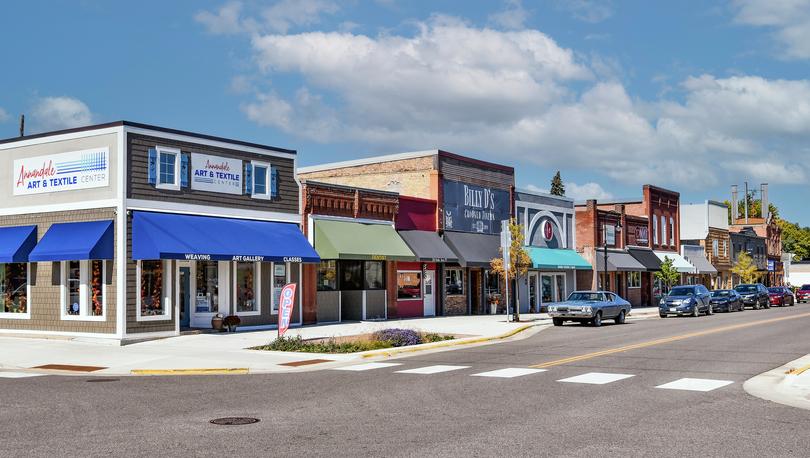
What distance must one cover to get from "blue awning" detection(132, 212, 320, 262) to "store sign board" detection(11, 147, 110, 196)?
6.29 feet

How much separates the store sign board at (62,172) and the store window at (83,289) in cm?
253

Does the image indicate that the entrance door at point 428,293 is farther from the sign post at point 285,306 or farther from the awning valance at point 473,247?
the sign post at point 285,306

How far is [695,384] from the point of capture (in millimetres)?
14500

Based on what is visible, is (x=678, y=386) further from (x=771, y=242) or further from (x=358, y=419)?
(x=771, y=242)

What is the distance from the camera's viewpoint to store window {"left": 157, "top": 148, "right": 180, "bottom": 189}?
26672mm

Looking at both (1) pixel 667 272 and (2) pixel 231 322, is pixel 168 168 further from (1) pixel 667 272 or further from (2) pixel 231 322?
(1) pixel 667 272

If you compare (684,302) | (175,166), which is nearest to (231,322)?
(175,166)

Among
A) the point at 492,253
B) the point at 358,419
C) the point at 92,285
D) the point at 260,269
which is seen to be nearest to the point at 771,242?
the point at 492,253

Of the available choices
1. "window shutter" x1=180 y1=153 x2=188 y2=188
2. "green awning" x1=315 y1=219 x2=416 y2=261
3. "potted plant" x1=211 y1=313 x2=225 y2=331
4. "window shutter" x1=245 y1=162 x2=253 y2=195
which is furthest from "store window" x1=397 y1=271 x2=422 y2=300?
"window shutter" x1=180 y1=153 x2=188 y2=188

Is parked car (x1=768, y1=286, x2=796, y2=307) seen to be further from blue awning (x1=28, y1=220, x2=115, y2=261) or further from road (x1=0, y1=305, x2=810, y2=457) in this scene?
blue awning (x1=28, y1=220, x2=115, y2=261)

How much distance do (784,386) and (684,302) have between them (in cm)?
2871

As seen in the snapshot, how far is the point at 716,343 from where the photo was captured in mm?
23406

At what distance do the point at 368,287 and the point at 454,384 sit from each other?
21270 millimetres

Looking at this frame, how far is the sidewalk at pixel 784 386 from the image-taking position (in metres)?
12.8
